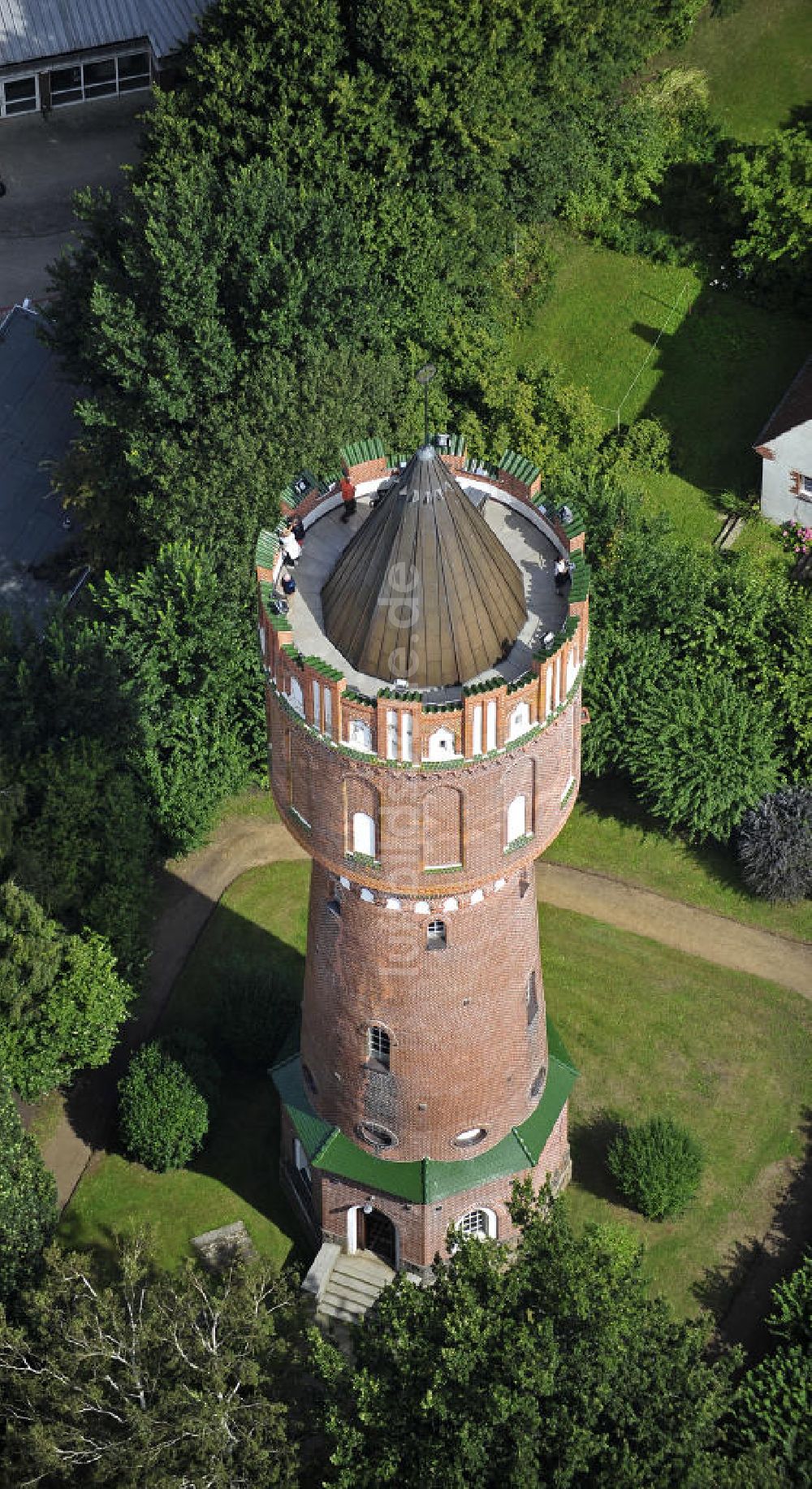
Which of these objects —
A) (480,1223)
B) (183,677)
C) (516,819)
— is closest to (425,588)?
(516,819)

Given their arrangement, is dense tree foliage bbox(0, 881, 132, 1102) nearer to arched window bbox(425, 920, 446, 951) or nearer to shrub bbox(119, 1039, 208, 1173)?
shrub bbox(119, 1039, 208, 1173)

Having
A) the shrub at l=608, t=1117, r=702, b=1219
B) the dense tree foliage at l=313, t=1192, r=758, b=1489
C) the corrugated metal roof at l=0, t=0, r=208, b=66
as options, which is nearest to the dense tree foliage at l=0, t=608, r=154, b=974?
the shrub at l=608, t=1117, r=702, b=1219

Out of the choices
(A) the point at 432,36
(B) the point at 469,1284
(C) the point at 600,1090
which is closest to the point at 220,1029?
(C) the point at 600,1090

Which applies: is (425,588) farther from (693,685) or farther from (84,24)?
(84,24)

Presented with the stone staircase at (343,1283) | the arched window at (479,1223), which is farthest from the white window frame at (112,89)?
the arched window at (479,1223)

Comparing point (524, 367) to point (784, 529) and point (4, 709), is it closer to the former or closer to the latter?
point (784, 529)

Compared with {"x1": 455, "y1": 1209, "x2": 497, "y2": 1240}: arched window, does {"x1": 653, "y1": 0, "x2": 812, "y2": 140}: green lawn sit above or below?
above
